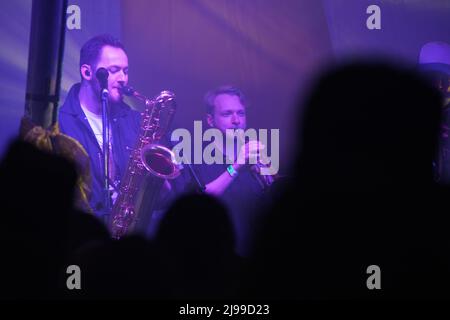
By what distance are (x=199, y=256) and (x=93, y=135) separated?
916 mm

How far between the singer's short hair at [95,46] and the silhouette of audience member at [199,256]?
3.33 ft

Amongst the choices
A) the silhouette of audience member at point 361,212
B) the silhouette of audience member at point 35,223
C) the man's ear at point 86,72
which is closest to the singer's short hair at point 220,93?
the silhouette of audience member at point 361,212

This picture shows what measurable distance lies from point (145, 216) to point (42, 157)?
0.64m

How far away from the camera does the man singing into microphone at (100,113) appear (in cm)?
338

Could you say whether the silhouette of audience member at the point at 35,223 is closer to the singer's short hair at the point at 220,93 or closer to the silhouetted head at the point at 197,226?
the silhouetted head at the point at 197,226

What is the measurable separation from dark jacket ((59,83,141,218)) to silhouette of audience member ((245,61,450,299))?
35.7 inches

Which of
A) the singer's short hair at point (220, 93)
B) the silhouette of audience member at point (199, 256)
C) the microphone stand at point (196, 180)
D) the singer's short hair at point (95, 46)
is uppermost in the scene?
the singer's short hair at point (95, 46)

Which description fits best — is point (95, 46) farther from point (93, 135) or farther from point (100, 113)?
point (93, 135)

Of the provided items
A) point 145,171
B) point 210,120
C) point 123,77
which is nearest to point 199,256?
point 145,171

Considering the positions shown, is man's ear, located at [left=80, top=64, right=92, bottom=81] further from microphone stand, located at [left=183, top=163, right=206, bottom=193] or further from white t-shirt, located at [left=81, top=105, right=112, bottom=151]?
microphone stand, located at [left=183, top=163, right=206, bottom=193]

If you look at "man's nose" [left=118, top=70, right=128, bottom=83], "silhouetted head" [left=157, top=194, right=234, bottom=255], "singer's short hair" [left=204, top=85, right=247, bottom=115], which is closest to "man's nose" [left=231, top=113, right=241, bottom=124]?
"singer's short hair" [left=204, top=85, right=247, bottom=115]

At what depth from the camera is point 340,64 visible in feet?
11.0

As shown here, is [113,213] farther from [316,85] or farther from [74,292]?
[316,85]
